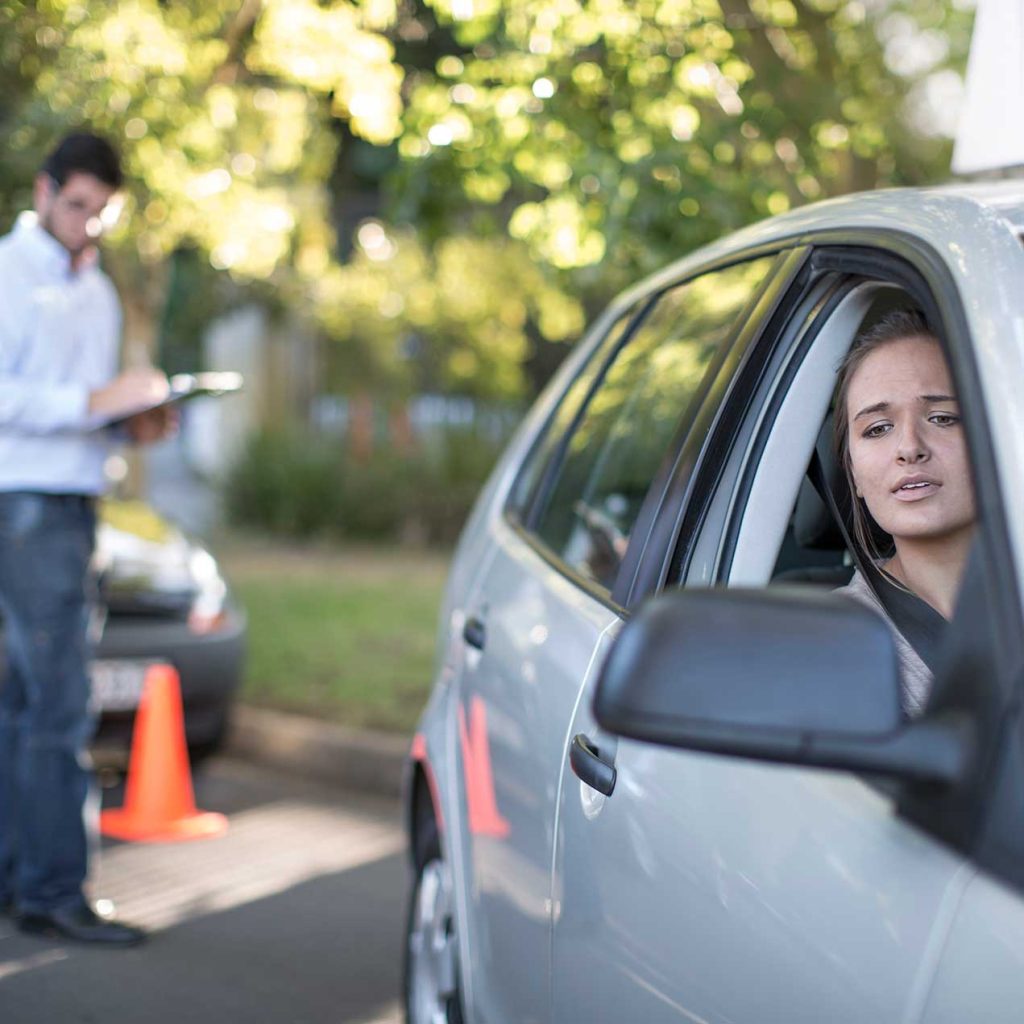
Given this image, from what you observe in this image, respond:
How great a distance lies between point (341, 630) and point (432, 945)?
6088 millimetres

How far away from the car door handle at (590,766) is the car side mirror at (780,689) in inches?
24.8

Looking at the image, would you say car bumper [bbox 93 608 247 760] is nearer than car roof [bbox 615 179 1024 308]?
No

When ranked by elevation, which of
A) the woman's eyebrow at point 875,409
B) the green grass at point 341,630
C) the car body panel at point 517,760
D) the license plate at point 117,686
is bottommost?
the green grass at point 341,630

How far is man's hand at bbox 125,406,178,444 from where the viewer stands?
434 centimetres

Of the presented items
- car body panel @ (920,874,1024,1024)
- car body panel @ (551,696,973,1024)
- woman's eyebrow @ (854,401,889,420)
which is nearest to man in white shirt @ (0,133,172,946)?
car body panel @ (551,696,973,1024)

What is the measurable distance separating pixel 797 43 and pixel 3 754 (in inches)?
157

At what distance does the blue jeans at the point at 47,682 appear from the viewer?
3998 millimetres

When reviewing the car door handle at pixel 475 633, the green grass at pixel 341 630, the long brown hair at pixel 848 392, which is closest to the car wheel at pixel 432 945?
the car door handle at pixel 475 633

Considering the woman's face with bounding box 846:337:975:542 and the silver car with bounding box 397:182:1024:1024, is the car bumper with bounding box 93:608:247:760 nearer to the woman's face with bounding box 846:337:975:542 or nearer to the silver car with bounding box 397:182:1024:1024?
the silver car with bounding box 397:182:1024:1024

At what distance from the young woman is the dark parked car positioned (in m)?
4.00

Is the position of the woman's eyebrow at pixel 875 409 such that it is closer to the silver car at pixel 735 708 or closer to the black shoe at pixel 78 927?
the silver car at pixel 735 708

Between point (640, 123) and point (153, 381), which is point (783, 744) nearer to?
point (153, 381)

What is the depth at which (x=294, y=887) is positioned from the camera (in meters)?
4.86

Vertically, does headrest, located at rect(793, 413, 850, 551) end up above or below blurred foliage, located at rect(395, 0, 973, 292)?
below
